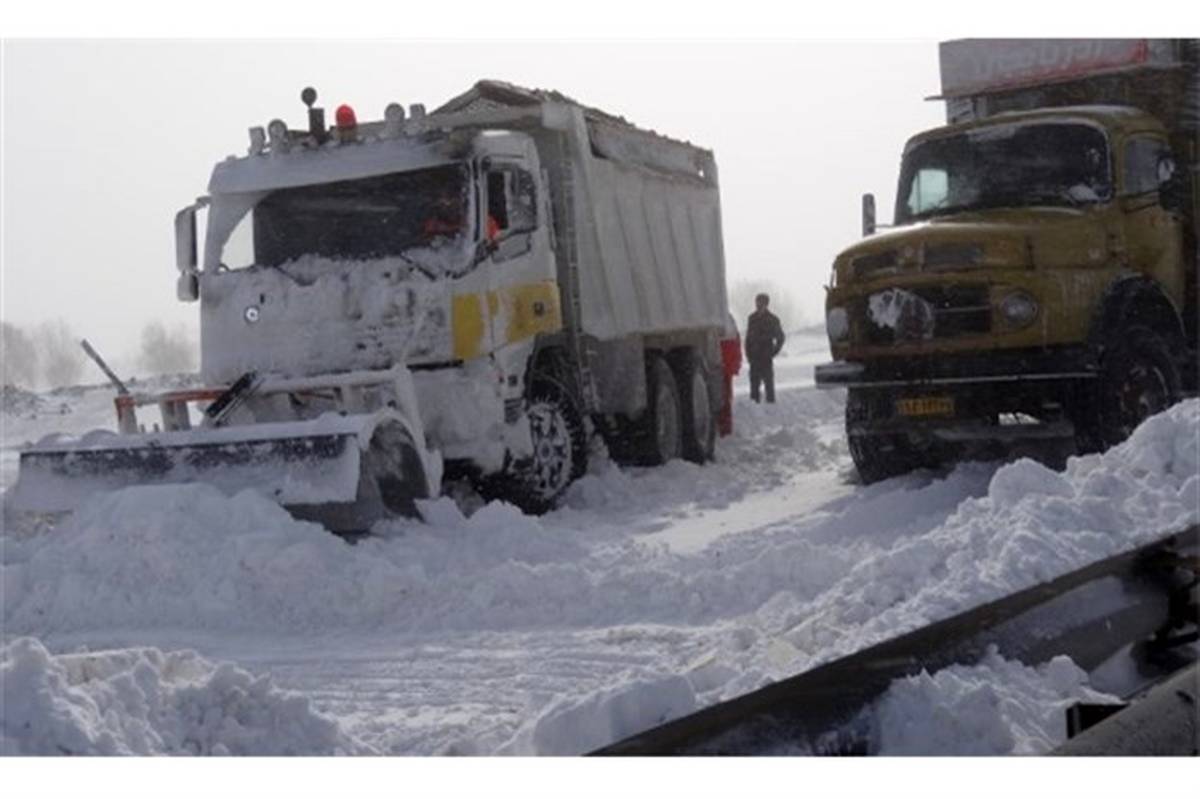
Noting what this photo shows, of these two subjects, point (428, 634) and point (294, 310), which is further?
point (294, 310)

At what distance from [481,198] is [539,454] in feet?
4.97

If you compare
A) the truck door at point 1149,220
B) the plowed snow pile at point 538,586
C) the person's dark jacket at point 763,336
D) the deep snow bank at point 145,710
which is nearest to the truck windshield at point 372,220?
the plowed snow pile at point 538,586

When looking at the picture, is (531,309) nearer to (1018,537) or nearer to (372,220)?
(372,220)

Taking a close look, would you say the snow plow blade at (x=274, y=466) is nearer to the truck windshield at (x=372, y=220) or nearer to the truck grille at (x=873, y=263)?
the truck windshield at (x=372, y=220)

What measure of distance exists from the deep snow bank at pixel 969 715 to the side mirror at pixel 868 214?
3.66 metres

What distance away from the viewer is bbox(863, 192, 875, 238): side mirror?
7726mm

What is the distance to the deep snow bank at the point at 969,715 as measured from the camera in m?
4.09

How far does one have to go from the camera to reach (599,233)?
32.8 ft

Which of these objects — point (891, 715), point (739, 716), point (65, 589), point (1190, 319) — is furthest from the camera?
point (1190, 319)

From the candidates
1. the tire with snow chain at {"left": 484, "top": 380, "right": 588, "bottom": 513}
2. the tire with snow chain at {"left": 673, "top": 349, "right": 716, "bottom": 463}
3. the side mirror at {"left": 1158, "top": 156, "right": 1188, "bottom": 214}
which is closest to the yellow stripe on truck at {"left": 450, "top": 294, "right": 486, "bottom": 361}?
the tire with snow chain at {"left": 484, "top": 380, "right": 588, "bottom": 513}

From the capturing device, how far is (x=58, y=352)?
5891mm

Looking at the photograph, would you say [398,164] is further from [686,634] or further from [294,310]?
[686,634]

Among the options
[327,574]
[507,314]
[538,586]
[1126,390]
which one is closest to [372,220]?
[507,314]
